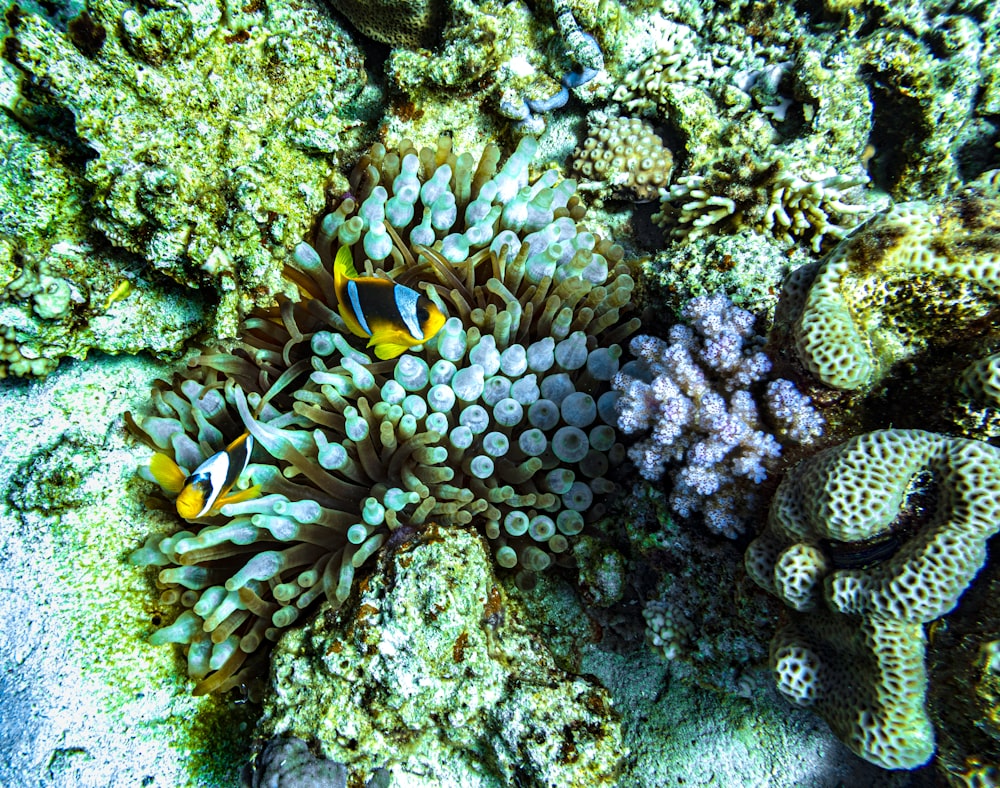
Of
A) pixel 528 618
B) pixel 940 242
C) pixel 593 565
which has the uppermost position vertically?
pixel 940 242

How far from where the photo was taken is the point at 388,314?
2184 millimetres

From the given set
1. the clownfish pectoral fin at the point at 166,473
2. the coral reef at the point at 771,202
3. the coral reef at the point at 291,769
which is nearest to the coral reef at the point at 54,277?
the clownfish pectoral fin at the point at 166,473

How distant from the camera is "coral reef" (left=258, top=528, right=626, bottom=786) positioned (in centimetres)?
203

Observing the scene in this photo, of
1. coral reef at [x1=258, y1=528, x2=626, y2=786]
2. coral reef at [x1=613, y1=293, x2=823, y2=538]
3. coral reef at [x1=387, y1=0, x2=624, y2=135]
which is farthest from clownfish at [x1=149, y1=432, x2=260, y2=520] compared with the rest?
coral reef at [x1=387, y1=0, x2=624, y2=135]

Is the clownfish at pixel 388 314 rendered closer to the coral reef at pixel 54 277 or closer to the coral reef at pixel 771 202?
the coral reef at pixel 54 277

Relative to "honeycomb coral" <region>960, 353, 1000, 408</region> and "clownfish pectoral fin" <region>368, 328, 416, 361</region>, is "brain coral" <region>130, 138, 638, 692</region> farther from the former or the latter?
"honeycomb coral" <region>960, 353, 1000, 408</region>

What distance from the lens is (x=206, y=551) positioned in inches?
87.7

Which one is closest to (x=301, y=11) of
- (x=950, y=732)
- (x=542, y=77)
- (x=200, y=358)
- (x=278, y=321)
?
(x=542, y=77)

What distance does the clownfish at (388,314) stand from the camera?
2.16m

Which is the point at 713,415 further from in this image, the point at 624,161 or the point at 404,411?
the point at 624,161

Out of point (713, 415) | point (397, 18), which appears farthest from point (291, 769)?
point (397, 18)

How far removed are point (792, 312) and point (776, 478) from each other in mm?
571

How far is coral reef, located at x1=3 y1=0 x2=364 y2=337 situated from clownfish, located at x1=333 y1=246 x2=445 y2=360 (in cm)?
51

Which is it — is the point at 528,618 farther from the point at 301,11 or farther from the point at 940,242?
the point at 301,11
